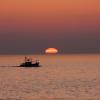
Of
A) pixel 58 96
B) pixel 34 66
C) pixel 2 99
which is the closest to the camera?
pixel 2 99

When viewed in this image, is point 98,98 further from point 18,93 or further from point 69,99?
point 18,93

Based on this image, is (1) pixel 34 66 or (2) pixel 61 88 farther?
(1) pixel 34 66

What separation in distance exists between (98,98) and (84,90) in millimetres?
14845

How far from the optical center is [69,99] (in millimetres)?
76625

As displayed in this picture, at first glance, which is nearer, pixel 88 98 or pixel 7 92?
pixel 88 98

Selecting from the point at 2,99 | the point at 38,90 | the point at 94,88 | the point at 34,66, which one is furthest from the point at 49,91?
the point at 34,66

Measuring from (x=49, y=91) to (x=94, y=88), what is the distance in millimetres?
9187

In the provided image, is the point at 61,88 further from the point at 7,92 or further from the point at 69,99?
the point at 69,99

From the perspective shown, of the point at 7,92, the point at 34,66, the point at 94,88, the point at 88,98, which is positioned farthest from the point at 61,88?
the point at 34,66

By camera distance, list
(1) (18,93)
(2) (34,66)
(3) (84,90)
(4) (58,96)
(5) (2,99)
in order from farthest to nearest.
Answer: (2) (34,66), (3) (84,90), (1) (18,93), (4) (58,96), (5) (2,99)

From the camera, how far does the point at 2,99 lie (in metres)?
76.1

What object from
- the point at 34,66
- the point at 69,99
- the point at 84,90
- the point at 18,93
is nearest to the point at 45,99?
the point at 69,99

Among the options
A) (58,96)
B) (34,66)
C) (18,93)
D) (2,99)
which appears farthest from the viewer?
(34,66)

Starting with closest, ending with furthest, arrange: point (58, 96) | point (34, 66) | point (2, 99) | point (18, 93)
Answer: point (2, 99) < point (58, 96) < point (18, 93) < point (34, 66)
